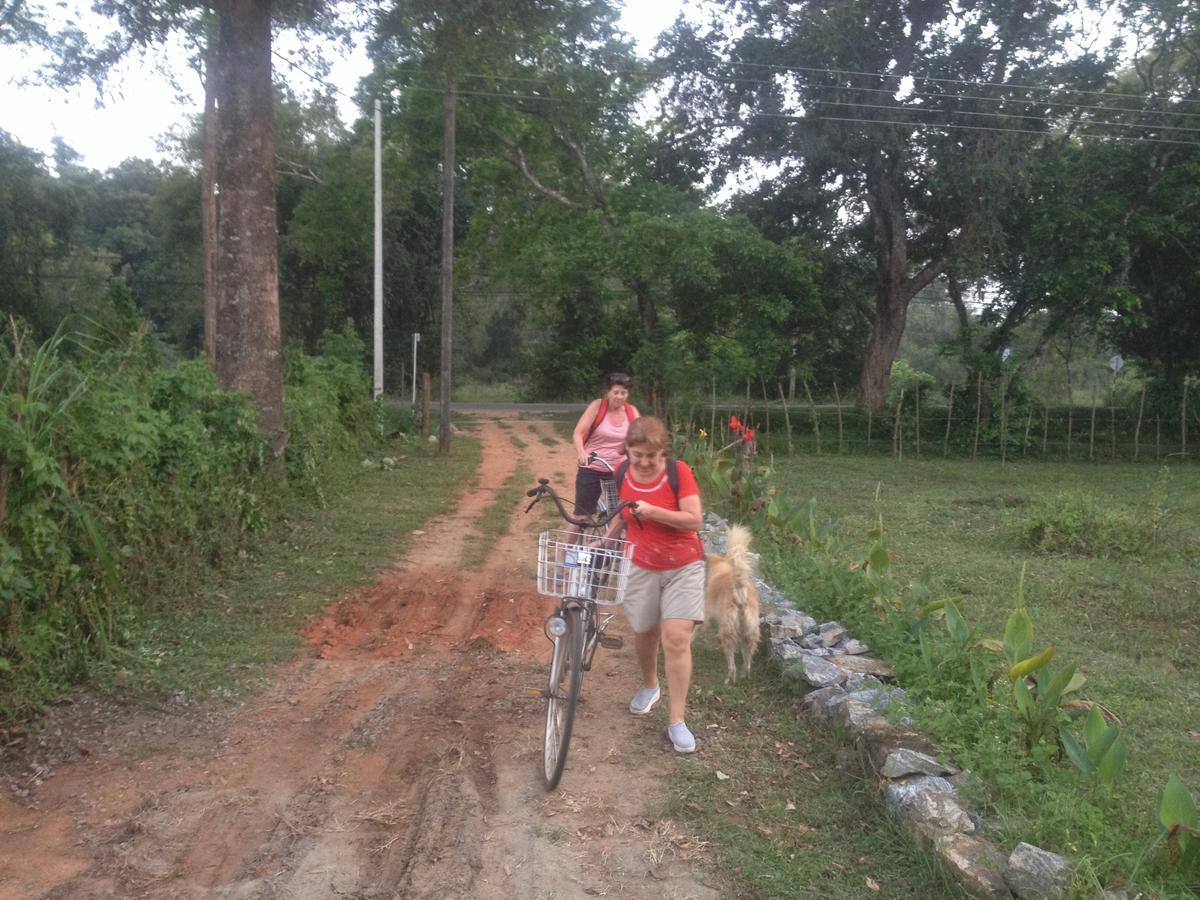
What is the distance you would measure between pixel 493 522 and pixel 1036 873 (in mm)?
8265

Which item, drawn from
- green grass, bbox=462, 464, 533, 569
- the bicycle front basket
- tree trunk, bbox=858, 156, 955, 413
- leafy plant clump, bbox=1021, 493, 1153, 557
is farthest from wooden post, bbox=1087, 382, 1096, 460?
the bicycle front basket

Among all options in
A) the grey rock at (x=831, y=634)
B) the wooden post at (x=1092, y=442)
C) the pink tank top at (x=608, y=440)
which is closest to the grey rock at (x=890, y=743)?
the grey rock at (x=831, y=634)

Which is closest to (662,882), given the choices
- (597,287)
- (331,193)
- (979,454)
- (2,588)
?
(2,588)

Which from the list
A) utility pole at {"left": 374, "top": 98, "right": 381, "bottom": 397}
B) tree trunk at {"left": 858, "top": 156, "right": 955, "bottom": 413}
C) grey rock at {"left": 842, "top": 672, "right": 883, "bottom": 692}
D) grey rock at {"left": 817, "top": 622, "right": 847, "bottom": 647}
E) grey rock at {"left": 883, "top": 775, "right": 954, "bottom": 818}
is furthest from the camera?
tree trunk at {"left": 858, "top": 156, "right": 955, "bottom": 413}

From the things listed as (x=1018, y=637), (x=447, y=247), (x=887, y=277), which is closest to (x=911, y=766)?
(x=1018, y=637)

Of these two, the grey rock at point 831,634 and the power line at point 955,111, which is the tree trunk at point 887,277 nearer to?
the power line at point 955,111

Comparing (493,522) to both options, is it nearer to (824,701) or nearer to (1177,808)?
(824,701)

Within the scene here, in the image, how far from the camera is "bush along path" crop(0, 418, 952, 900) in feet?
11.6

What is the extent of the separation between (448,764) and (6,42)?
11810 mm

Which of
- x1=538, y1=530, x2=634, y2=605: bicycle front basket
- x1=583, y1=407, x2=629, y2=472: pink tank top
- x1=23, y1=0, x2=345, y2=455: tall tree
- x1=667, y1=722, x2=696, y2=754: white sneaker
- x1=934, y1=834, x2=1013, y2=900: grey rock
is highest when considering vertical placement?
x1=23, y1=0, x2=345, y2=455: tall tree

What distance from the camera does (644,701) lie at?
5.17 meters

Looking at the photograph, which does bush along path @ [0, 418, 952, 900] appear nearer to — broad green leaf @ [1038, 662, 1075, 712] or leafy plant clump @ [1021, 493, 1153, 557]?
broad green leaf @ [1038, 662, 1075, 712]

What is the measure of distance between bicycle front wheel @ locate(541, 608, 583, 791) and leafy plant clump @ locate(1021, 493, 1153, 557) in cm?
735

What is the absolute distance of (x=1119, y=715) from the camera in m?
5.04
